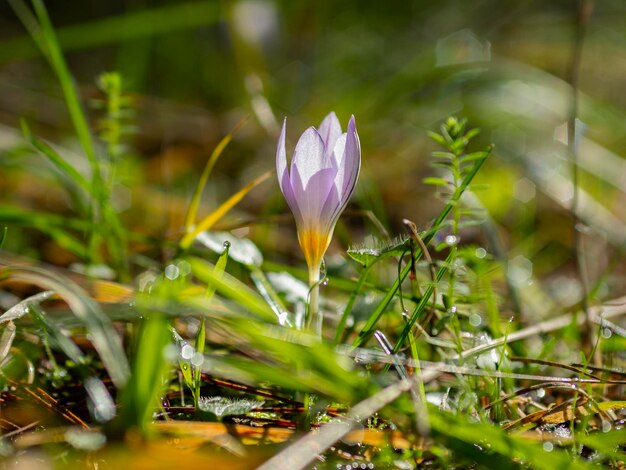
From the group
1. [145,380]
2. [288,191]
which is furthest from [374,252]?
[145,380]

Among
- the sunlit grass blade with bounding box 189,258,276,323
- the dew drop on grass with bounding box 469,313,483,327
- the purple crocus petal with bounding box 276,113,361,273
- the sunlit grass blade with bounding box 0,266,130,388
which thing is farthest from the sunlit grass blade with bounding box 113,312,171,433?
the dew drop on grass with bounding box 469,313,483,327

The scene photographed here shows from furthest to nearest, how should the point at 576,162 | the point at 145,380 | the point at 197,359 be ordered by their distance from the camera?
the point at 576,162, the point at 197,359, the point at 145,380

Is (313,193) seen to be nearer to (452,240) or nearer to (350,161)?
(350,161)

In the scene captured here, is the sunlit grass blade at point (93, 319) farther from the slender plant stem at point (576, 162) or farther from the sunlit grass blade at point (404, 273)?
the slender plant stem at point (576, 162)

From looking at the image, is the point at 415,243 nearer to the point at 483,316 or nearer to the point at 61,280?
the point at 483,316

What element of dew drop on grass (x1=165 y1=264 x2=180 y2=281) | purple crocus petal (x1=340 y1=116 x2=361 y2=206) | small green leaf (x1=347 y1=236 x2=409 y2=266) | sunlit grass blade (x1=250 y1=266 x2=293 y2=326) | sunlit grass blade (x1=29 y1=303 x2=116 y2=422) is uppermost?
purple crocus petal (x1=340 y1=116 x2=361 y2=206)

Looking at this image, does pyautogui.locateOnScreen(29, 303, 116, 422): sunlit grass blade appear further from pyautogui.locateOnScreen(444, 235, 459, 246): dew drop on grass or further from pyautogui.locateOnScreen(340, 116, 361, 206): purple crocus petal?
pyautogui.locateOnScreen(444, 235, 459, 246): dew drop on grass

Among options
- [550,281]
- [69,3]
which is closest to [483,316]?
[550,281]
